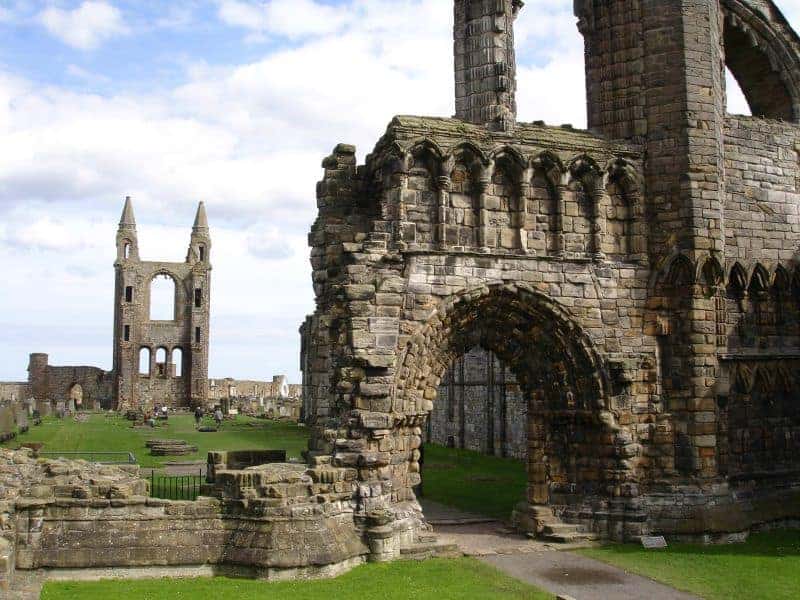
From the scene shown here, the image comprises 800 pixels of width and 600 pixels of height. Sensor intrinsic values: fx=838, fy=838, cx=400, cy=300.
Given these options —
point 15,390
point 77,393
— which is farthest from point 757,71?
point 77,393

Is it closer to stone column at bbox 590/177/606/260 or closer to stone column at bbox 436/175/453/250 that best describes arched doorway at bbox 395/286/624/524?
stone column at bbox 436/175/453/250

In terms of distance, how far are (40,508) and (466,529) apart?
760cm

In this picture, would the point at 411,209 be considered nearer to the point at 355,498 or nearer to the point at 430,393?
the point at 430,393

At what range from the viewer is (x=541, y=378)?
1536cm

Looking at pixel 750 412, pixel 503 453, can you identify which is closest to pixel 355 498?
pixel 750 412

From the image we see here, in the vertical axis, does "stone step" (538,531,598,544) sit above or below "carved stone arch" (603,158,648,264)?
below

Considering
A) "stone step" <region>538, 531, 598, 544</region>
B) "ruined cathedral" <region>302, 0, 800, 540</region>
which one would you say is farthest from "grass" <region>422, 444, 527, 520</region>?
"ruined cathedral" <region>302, 0, 800, 540</region>

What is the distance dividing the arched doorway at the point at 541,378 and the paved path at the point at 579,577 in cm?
177

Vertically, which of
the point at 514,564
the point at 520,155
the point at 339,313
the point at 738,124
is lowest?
the point at 514,564

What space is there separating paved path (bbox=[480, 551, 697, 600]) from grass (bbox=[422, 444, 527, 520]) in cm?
384

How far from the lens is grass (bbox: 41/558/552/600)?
414 inches

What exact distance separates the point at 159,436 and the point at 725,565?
24484 mm

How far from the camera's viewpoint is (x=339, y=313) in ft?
45.0

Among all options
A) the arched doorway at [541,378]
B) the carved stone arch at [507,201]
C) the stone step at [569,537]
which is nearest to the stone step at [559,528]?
the stone step at [569,537]
